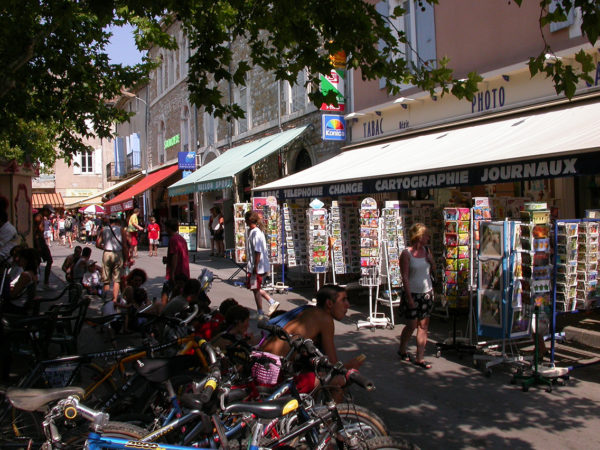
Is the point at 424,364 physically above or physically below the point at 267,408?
below

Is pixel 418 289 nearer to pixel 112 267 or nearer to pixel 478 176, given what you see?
pixel 478 176

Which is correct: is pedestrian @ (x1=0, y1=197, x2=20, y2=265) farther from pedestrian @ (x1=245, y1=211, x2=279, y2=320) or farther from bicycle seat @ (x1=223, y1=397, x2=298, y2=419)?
bicycle seat @ (x1=223, y1=397, x2=298, y2=419)


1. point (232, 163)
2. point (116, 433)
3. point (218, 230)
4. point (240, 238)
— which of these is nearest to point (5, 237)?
point (116, 433)

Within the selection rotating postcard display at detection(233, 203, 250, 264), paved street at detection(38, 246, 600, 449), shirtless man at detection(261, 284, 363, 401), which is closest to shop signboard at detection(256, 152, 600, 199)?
paved street at detection(38, 246, 600, 449)

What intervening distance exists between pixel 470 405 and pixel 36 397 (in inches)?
150

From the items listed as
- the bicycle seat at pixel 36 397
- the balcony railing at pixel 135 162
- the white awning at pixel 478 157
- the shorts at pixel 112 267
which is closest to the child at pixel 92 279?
the shorts at pixel 112 267

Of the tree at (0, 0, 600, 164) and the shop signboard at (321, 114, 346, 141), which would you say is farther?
the shop signboard at (321, 114, 346, 141)

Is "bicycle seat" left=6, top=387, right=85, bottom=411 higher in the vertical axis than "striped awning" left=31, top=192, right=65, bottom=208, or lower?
lower

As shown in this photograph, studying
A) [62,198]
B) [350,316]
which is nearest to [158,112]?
[62,198]

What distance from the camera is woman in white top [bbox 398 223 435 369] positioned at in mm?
6306

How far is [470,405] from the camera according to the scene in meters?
5.07

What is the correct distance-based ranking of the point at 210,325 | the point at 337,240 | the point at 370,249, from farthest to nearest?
the point at 337,240, the point at 370,249, the point at 210,325

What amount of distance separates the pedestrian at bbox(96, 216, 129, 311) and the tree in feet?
6.22

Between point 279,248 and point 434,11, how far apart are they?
20.0 feet
